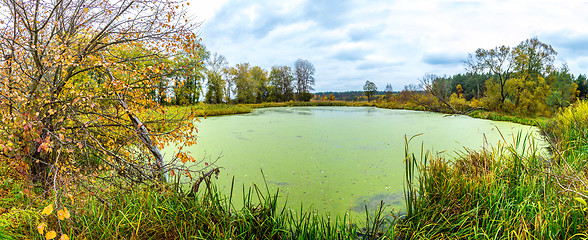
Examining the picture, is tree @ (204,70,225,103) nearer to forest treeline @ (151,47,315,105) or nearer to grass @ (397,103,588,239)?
forest treeline @ (151,47,315,105)

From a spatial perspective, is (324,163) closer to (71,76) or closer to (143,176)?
(143,176)

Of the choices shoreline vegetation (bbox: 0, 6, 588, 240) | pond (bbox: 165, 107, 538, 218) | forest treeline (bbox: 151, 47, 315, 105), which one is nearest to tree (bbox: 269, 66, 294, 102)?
forest treeline (bbox: 151, 47, 315, 105)

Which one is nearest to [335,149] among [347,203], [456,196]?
[347,203]

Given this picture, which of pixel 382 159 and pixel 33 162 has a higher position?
pixel 33 162

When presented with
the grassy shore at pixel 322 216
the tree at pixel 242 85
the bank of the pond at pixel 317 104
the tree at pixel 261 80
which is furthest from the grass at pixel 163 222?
the tree at pixel 261 80

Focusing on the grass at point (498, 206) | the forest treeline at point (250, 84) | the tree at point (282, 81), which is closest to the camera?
the grass at point (498, 206)

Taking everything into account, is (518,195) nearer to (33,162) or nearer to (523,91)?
(33,162)

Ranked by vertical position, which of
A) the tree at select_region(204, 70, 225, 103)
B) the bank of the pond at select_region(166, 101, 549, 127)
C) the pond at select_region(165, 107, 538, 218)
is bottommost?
the pond at select_region(165, 107, 538, 218)

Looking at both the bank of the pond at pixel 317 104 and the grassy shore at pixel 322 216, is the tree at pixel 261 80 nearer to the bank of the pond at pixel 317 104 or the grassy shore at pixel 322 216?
the bank of the pond at pixel 317 104

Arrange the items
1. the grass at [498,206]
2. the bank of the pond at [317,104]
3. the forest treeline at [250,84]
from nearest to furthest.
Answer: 1. the grass at [498,206]
2. the bank of the pond at [317,104]
3. the forest treeline at [250,84]

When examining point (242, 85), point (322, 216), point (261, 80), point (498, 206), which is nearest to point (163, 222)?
point (322, 216)

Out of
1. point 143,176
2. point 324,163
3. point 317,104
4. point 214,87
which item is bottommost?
point 324,163

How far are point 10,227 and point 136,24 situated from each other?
158 centimetres

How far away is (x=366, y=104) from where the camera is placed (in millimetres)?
24094
